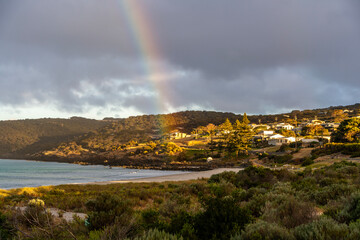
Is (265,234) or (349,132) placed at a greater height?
(349,132)

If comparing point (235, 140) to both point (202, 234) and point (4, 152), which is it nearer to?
point (202, 234)

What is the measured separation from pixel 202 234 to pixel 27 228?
6088 millimetres

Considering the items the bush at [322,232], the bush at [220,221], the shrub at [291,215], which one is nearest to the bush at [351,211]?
the shrub at [291,215]

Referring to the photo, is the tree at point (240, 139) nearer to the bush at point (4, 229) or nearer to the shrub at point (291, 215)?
the shrub at point (291, 215)

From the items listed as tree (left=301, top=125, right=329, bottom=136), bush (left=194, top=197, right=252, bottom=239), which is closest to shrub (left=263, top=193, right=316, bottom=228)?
bush (left=194, top=197, right=252, bottom=239)

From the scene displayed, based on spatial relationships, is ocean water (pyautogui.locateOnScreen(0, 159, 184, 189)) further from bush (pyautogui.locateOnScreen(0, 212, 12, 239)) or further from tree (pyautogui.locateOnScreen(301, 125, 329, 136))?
tree (pyautogui.locateOnScreen(301, 125, 329, 136))

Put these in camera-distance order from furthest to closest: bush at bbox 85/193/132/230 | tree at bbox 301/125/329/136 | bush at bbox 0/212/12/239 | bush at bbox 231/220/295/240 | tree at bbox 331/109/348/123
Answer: tree at bbox 331/109/348/123
tree at bbox 301/125/329/136
bush at bbox 85/193/132/230
bush at bbox 0/212/12/239
bush at bbox 231/220/295/240

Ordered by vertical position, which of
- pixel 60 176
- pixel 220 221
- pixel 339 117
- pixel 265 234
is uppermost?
pixel 339 117

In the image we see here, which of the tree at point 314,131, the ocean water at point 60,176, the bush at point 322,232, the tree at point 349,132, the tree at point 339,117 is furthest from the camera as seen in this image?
the tree at point 339,117

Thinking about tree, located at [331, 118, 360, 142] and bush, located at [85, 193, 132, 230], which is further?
tree, located at [331, 118, 360, 142]

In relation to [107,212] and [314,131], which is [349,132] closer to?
[314,131]

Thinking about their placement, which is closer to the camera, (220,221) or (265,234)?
(265,234)

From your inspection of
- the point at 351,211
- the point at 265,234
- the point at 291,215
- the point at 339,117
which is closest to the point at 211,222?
the point at 265,234

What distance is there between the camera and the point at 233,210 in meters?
5.69
